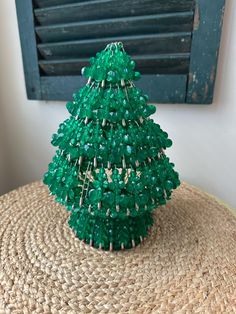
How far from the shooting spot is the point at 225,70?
632 mm

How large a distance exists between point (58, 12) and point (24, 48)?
15 cm

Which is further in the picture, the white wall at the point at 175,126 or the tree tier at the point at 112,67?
the white wall at the point at 175,126

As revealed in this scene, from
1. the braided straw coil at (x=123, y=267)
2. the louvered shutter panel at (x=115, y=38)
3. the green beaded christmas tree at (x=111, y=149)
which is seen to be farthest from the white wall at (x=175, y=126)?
the green beaded christmas tree at (x=111, y=149)

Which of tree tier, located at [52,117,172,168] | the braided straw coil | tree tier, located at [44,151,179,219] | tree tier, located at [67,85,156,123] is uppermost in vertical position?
tree tier, located at [67,85,156,123]

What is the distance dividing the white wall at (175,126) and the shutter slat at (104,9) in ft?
0.37

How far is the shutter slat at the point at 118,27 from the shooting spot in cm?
60

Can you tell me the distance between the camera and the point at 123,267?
44 cm

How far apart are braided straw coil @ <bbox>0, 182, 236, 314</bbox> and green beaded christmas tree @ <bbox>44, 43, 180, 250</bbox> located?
99mm

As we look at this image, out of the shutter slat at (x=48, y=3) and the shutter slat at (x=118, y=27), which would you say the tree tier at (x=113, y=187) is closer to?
the shutter slat at (x=118, y=27)

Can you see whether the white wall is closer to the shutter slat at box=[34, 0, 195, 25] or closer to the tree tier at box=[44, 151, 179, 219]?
the shutter slat at box=[34, 0, 195, 25]

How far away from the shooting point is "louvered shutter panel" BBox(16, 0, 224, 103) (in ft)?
1.98

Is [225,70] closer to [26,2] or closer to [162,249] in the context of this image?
[162,249]

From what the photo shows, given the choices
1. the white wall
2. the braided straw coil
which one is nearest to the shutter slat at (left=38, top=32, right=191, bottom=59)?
the white wall

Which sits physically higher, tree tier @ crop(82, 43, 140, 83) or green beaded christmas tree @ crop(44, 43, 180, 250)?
tree tier @ crop(82, 43, 140, 83)
